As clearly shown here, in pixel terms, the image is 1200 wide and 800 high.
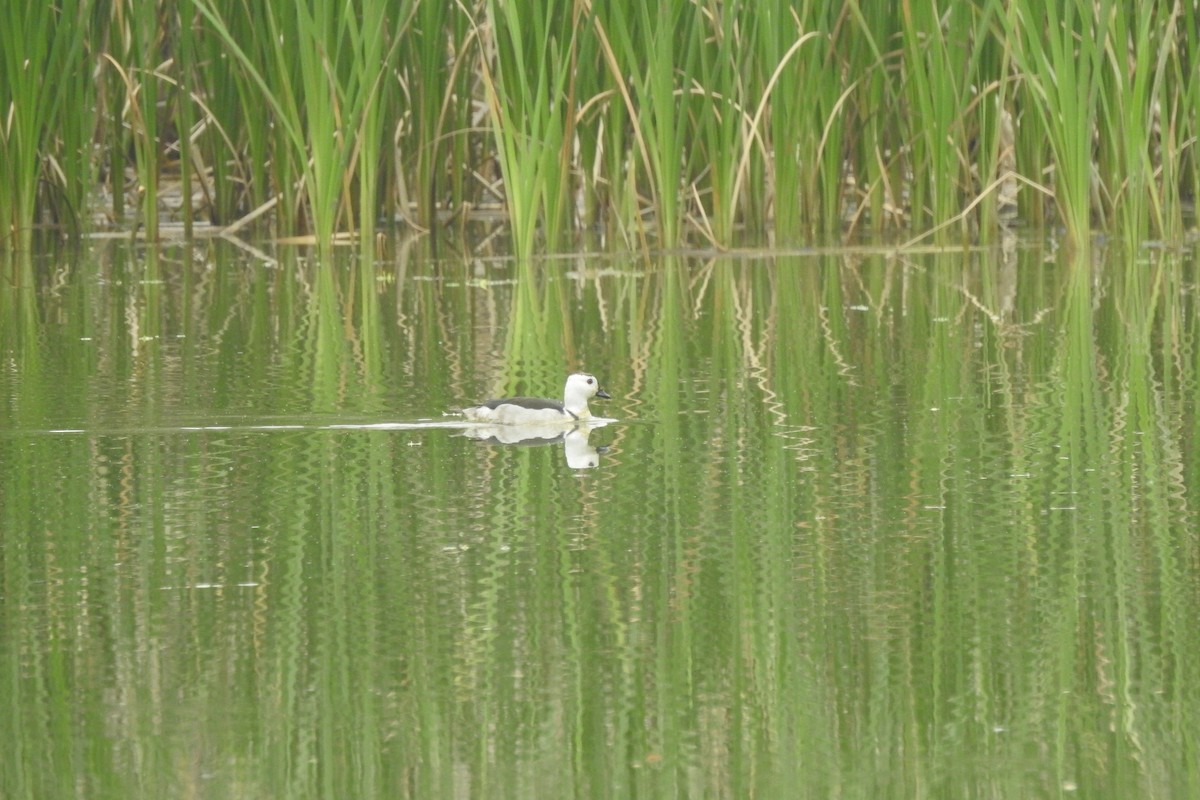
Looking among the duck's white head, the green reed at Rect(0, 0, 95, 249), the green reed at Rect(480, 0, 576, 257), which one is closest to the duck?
the duck's white head

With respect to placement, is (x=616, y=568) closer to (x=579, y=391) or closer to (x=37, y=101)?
(x=579, y=391)

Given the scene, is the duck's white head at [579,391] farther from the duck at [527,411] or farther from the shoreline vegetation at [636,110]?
the shoreline vegetation at [636,110]

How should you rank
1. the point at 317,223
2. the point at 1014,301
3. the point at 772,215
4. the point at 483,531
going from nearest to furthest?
1. the point at 483,531
2. the point at 1014,301
3. the point at 317,223
4. the point at 772,215

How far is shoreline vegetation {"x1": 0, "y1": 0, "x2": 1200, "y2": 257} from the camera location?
941 cm

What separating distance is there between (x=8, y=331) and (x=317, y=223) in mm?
2687

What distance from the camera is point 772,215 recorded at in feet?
35.4

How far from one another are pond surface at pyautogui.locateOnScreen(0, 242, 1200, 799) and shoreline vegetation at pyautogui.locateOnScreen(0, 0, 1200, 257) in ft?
8.38

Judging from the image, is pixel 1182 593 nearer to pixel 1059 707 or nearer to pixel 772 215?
pixel 1059 707

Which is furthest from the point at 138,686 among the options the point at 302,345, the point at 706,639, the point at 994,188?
the point at 994,188

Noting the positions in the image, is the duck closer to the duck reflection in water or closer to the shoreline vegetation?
the duck reflection in water

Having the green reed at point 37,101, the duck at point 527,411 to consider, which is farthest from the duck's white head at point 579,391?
the green reed at point 37,101

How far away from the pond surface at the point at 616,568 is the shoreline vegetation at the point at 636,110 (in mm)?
2553

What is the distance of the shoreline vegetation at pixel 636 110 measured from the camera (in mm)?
9406

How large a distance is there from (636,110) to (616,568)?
24.3 ft
